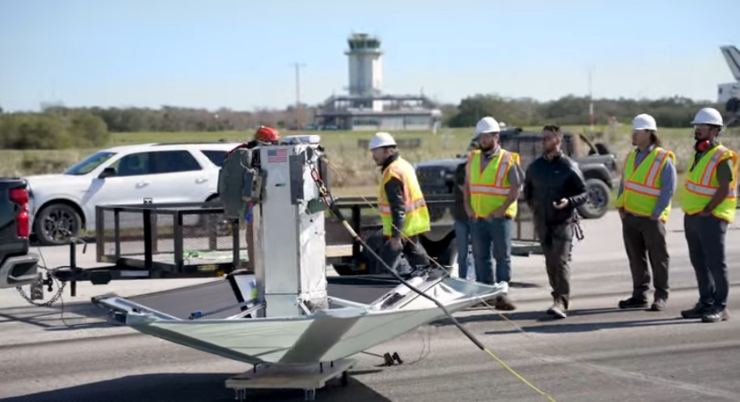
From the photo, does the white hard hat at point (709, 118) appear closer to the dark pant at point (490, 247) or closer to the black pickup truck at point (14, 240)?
the dark pant at point (490, 247)

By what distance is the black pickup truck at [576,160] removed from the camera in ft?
74.1

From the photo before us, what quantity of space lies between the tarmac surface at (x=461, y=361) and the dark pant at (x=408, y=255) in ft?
2.05

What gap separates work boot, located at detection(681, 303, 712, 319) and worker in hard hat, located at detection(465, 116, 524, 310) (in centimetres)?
181

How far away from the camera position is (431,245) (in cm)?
1318

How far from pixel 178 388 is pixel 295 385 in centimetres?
131

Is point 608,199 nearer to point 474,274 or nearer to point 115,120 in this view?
point 474,274

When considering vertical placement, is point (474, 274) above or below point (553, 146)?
below

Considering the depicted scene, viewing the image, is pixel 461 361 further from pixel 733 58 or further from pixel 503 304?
pixel 733 58

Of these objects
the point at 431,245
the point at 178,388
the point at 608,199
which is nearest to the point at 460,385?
the point at 178,388

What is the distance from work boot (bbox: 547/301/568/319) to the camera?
36.4 ft

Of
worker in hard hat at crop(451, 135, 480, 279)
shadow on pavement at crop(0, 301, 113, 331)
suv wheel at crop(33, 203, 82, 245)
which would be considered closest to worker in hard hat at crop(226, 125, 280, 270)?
shadow on pavement at crop(0, 301, 113, 331)

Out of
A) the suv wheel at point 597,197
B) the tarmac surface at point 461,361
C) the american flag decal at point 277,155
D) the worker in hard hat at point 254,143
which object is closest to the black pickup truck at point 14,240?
the tarmac surface at point 461,361

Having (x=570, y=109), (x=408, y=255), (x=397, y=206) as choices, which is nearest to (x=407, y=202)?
(x=397, y=206)

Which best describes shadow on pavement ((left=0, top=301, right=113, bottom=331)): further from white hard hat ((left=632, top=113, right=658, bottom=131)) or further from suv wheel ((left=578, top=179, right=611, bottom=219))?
suv wheel ((left=578, top=179, right=611, bottom=219))
